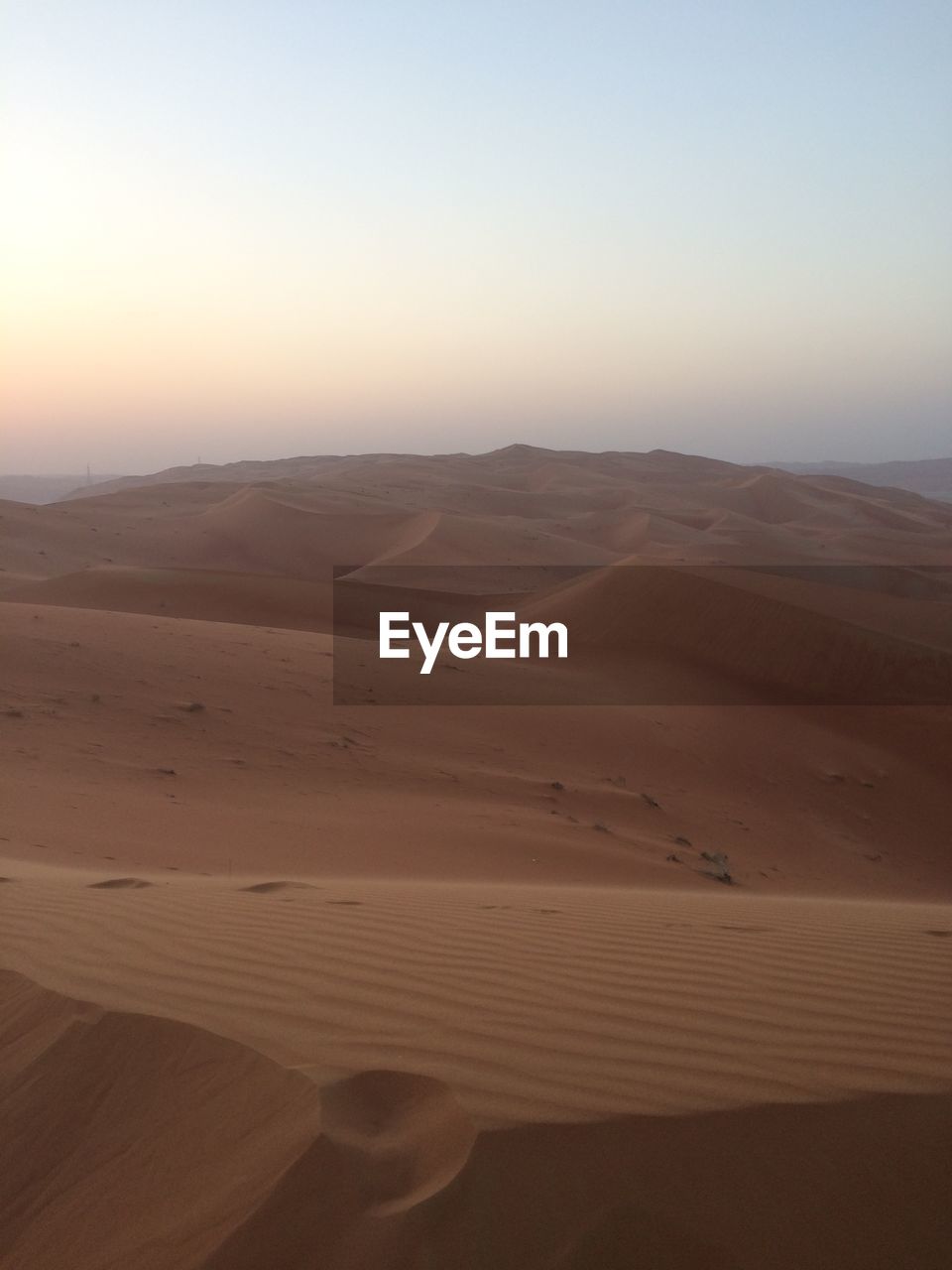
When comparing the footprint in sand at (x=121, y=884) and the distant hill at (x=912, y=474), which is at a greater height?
the distant hill at (x=912, y=474)

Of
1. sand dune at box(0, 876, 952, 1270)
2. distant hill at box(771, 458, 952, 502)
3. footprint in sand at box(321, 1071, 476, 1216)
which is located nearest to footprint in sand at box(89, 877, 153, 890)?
sand dune at box(0, 876, 952, 1270)

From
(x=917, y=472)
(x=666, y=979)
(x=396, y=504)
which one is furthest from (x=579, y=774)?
(x=917, y=472)

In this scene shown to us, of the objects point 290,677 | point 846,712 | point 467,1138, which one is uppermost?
point 467,1138

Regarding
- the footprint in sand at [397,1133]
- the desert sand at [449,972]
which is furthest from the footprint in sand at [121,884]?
the footprint in sand at [397,1133]

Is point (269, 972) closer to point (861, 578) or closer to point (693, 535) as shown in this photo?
point (861, 578)

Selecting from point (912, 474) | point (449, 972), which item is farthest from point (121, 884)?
point (912, 474)

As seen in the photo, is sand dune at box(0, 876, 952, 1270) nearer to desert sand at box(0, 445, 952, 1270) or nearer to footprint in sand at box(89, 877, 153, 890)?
desert sand at box(0, 445, 952, 1270)

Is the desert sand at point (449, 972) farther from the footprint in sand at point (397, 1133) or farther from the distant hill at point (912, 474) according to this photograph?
the distant hill at point (912, 474)

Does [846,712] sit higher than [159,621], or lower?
lower
